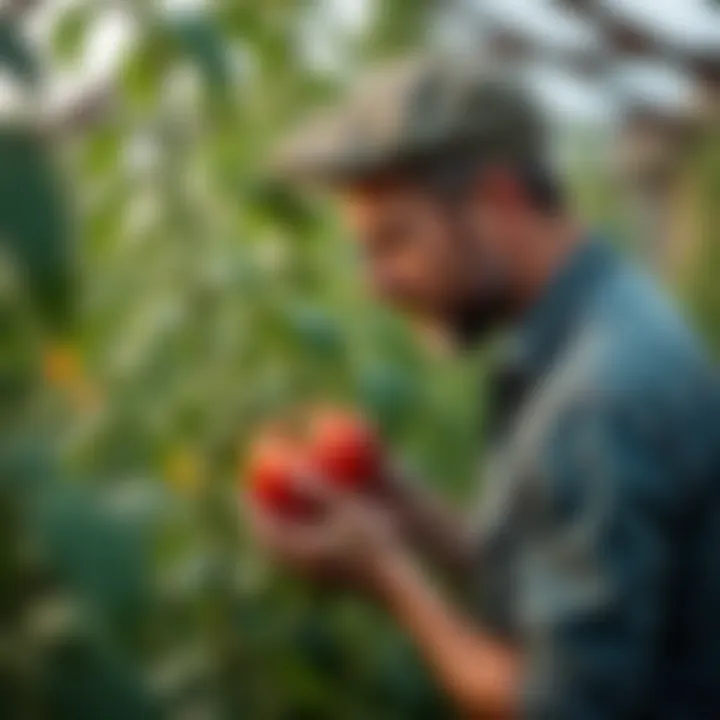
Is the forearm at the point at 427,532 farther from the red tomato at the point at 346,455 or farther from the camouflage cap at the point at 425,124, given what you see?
→ the camouflage cap at the point at 425,124

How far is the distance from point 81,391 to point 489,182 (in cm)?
29

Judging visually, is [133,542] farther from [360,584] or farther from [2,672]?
[360,584]

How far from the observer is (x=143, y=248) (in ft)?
4.33

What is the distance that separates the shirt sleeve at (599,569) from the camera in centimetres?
120

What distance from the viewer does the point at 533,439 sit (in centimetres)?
124

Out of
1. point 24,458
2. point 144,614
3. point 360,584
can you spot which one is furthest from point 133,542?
point 360,584

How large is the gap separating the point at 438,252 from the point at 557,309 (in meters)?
0.08

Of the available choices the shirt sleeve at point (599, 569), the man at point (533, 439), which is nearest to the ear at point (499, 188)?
the man at point (533, 439)

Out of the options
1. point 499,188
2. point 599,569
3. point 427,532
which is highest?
point 499,188

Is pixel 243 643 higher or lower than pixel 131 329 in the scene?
lower

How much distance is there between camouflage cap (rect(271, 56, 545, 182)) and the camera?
4.11 ft

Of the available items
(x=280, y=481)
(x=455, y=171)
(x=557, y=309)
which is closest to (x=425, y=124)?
A: (x=455, y=171)

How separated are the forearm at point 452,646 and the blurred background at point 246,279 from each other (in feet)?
0.27

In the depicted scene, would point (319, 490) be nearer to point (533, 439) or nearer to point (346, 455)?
point (346, 455)
